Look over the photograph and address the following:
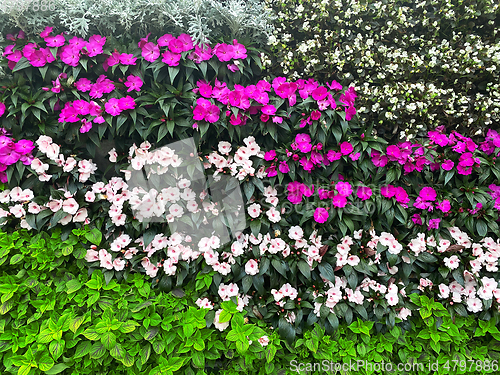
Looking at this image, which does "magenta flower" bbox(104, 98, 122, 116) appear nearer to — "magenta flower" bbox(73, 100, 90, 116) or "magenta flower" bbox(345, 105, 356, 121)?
"magenta flower" bbox(73, 100, 90, 116)

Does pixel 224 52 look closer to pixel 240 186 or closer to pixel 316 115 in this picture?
pixel 316 115

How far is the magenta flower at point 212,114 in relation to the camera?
1813 millimetres

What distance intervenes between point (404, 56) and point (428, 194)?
1008mm

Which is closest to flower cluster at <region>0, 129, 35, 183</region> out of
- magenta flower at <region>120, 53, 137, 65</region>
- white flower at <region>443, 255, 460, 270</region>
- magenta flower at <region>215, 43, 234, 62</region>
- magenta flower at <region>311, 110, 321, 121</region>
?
magenta flower at <region>120, 53, 137, 65</region>

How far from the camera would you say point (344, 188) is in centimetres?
193

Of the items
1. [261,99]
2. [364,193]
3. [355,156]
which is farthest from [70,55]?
[364,193]

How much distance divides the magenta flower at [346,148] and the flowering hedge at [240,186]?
0.5 inches

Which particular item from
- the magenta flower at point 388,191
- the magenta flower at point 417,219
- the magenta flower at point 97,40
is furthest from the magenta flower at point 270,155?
the magenta flower at point 97,40

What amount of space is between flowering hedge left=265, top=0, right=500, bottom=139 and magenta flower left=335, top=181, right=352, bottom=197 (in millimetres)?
550

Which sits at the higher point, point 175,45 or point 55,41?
point 175,45

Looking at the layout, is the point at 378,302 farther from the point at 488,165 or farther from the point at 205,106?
the point at 205,106

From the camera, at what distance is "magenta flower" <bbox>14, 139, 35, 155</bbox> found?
1.87 meters

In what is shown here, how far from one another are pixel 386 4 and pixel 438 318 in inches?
90.1

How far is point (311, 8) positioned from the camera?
2.10 m
